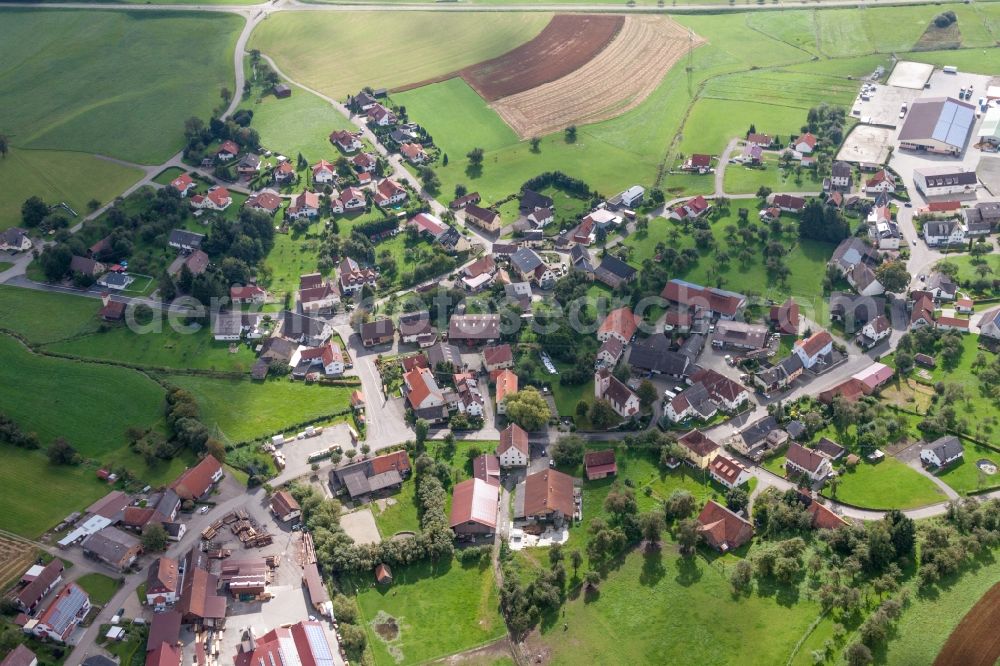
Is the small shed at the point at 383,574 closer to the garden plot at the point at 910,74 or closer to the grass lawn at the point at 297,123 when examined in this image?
the grass lawn at the point at 297,123

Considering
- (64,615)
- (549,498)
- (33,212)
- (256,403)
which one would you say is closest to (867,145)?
(549,498)

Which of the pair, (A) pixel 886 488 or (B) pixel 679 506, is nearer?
(B) pixel 679 506

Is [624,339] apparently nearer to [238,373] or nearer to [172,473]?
[238,373]

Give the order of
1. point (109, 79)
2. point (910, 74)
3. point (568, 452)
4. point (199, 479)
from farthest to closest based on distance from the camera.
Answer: point (109, 79), point (910, 74), point (568, 452), point (199, 479)

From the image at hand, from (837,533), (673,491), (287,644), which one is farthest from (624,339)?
(287,644)

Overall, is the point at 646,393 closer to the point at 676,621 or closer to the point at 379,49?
the point at 676,621

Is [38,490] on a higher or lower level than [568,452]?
lower
